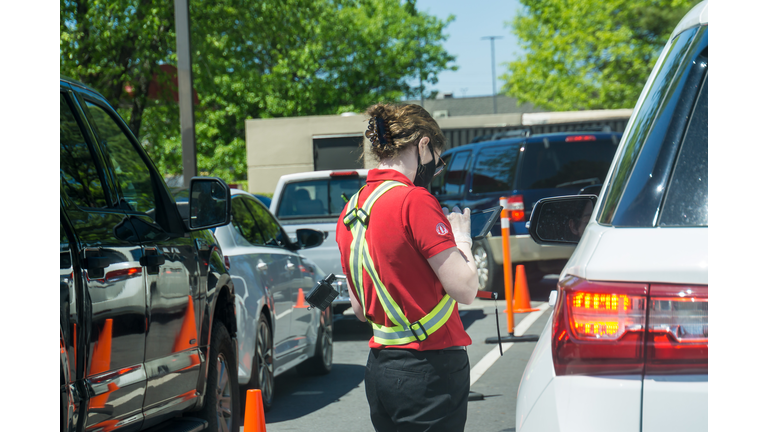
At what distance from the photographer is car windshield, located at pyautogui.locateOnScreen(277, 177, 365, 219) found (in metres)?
9.14

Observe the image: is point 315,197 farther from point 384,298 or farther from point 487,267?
point 384,298

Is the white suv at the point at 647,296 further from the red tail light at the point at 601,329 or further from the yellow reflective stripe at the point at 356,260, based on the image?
the yellow reflective stripe at the point at 356,260

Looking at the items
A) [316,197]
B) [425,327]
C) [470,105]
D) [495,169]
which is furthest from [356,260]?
[470,105]

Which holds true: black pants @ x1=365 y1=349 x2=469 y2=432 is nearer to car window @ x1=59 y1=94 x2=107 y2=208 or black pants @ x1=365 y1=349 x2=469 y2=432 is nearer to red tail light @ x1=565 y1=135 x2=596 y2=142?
car window @ x1=59 y1=94 x2=107 y2=208

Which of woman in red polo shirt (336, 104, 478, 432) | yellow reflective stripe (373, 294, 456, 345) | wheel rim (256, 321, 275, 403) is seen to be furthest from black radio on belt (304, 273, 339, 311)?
wheel rim (256, 321, 275, 403)

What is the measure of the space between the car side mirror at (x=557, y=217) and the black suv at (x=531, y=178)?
287 inches

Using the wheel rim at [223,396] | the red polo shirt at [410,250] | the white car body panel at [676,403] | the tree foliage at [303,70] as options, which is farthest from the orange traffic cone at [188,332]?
the tree foliage at [303,70]

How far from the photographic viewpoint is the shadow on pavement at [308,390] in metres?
5.84

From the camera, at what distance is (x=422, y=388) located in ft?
8.44
